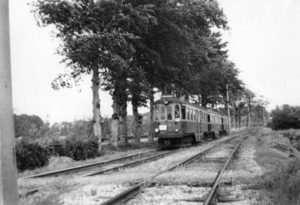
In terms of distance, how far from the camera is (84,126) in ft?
80.5

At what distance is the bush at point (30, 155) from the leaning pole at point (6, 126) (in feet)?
33.3

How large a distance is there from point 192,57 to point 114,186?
2080cm

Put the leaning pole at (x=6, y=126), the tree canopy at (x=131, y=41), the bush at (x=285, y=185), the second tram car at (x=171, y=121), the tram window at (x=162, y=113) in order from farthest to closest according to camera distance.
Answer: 1. the tram window at (x=162, y=113)
2. the second tram car at (x=171, y=121)
3. the tree canopy at (x=131, y=41)
4. the bush at (x=285, y=185)
5. the leaning pole at (x=6, y=126)

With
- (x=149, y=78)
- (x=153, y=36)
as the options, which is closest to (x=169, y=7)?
(x=153, y=36)

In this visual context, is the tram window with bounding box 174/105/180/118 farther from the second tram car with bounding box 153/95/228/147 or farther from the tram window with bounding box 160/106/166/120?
the tram window with bounding box 160/106/166/120

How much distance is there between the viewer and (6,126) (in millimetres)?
3902

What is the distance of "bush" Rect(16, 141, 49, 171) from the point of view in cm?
1365

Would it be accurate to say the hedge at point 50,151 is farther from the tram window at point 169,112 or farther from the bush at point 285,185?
the bush at point 285,185

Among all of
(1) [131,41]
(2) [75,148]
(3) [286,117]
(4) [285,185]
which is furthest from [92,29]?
(3) [286,117]

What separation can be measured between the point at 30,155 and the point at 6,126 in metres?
10.9

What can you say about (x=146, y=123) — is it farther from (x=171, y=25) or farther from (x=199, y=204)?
(x=199, y=204)

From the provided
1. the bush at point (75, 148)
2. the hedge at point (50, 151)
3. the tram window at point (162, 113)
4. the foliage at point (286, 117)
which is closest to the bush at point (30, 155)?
the hedge at point (50, 151)

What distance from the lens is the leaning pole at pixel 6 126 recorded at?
151 inches

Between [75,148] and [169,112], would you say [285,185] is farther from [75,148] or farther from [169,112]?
[169,112]
